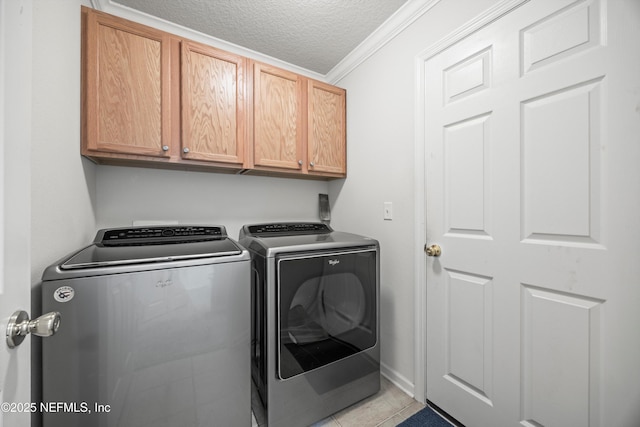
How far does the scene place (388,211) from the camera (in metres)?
1.72

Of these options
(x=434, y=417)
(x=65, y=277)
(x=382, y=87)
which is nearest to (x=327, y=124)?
(x=382, y=87)

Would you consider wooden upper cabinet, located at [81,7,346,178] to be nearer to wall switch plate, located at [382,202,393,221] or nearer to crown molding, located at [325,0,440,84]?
crown molding, located at [325,0,440,84]

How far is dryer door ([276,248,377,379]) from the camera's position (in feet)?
4.16

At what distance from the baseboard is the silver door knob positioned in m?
1.76

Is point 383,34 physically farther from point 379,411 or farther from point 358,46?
point 379,411

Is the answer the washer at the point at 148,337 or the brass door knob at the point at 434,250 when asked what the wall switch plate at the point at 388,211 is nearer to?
the brass door knob at the point at 434,250

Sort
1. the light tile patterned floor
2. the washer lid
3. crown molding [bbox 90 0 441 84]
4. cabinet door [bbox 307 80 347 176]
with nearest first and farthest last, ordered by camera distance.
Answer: the washer lid < the light tile patterned floor < crown molding [bbox 90 0 441 84] < cabinet door [bbox 307 80 347 176]

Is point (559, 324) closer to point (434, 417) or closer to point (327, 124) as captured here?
point (434, 417)

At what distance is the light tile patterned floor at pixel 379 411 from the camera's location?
1.36m

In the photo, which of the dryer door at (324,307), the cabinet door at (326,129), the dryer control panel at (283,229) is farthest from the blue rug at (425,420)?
the cabinet door at (326,129)

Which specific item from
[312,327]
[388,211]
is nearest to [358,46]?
[388,211]

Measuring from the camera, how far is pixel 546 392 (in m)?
1.01

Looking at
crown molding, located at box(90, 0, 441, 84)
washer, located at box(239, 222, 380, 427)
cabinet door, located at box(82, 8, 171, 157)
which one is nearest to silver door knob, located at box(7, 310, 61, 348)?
washer, located at box(239, 222, 380, 427)

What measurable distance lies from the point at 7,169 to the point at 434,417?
1.97 meters
